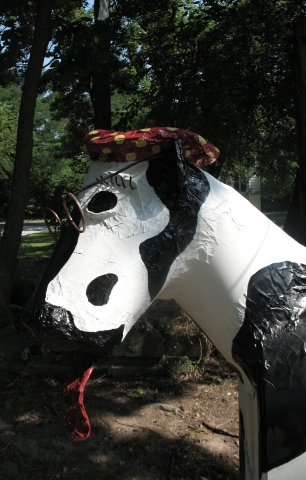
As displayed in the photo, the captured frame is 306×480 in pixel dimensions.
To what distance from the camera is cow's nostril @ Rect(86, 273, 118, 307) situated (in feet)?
4.43

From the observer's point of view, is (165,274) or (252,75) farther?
(252,75)

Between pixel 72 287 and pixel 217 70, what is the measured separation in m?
5.54

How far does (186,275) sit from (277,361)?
1.39ft

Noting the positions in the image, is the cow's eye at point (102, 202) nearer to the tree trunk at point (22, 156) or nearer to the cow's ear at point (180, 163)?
the cow's ear at point (180, 163)

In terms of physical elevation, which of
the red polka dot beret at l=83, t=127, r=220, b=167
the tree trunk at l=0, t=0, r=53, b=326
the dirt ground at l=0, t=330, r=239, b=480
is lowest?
A: the dirt ground at l=0, t=330, r=239, b=480

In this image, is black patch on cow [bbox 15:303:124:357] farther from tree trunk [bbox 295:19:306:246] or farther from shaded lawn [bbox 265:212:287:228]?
shaded lawn [bbox 265:212:287:228]

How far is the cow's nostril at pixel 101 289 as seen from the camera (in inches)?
53.1

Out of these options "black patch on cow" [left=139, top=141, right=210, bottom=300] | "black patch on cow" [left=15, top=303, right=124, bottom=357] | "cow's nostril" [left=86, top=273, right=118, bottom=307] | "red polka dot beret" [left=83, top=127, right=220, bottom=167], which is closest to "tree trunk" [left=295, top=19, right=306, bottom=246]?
"red polka dot beret" [left=83, top=127, right=220, bottom=167]

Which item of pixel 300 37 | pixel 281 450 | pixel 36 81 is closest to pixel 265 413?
pixel 281 450

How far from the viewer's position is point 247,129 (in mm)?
7270

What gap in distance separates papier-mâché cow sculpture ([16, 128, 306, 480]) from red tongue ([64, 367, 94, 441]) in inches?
0.4

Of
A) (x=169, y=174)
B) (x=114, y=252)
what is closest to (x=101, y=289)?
(x=114, y=252)

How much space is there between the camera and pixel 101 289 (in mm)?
1373

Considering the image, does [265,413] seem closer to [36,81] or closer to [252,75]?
[36,81]
